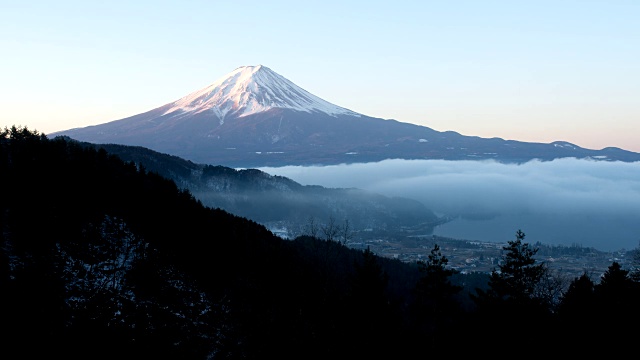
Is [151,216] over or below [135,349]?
over

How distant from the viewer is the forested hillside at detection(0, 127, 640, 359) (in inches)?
1448

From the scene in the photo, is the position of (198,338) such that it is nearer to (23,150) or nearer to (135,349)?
(135,349)

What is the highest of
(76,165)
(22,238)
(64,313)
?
(76,165)

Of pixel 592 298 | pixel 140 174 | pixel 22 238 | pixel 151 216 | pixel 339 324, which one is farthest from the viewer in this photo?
pixel 140 174

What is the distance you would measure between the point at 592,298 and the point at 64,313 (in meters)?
41.4

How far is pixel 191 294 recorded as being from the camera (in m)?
50.5

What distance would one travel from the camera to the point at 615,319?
3828 centimetres

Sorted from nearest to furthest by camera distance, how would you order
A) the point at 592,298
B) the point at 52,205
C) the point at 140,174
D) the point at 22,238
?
the point at 592,298
the point at 22,238
the point at 52,205
the point at 140,174

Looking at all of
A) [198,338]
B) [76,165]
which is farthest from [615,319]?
[76,165]

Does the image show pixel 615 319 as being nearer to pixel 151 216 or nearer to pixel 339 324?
pixel 339 324

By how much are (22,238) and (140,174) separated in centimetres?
3354

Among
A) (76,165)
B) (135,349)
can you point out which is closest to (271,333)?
(135,349)

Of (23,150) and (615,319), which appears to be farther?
(23,150)

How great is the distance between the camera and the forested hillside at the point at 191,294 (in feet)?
121
